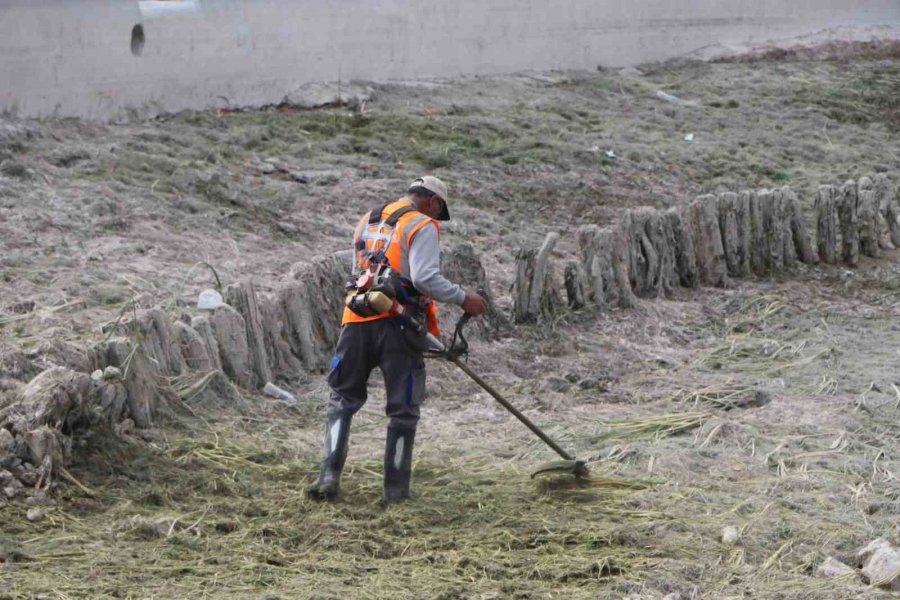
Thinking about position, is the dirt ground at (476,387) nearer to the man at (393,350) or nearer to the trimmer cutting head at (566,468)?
the trimmer cutting head at (566,468)

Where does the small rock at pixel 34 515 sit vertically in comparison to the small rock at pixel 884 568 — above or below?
above

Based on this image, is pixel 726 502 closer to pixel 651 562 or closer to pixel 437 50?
pixel 651 562

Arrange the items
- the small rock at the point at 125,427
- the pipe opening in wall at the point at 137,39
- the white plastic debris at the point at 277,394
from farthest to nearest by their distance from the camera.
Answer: the pipe opening in wall at the point at 137,39, the white plastic debris at the point at 277,394, the small rock at the point at 125,427

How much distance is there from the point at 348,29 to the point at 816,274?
578 cm

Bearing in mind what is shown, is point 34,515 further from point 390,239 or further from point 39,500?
point 390,239

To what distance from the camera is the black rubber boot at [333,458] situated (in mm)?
6133

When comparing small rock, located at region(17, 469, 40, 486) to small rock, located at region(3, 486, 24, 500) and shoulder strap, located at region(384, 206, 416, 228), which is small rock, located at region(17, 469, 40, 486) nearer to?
small rock, located at region(3, 486, 24, 500)

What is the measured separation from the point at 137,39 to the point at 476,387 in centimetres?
592

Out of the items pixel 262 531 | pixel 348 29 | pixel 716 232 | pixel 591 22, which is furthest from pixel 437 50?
pixel 262 531

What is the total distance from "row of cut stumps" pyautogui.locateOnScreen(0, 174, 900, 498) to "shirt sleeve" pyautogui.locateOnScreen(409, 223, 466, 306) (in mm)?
1564

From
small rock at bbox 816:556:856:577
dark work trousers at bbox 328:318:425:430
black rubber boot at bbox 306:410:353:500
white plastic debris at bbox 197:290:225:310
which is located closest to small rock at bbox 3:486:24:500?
black rubber boot at bbox 306:410:353:500

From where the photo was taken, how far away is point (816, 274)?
36.6ft

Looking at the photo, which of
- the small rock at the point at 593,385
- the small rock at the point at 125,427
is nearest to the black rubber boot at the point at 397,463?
the small rock at the point at 125,427

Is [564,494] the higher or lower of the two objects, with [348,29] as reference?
lower
